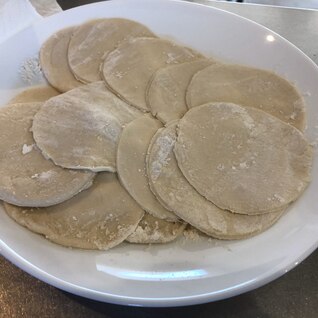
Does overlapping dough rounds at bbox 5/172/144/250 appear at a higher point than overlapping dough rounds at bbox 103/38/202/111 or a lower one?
lower

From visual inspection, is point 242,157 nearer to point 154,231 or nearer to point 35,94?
point 154,231

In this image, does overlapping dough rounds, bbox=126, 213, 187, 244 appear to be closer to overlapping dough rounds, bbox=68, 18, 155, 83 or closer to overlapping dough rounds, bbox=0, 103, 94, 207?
overlapping dough rounds, bbox=0, 103, 94, 207

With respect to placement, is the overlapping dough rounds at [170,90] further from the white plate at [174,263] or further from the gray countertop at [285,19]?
the gray countertop at [285,19]

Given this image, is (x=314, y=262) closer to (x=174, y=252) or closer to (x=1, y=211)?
(x=174, y=252)

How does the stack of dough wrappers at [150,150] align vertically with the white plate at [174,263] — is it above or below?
above

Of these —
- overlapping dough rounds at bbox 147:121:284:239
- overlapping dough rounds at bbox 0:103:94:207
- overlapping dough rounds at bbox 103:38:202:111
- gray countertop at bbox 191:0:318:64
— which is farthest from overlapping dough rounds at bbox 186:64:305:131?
gray countertop at bbox 191:0:318:64

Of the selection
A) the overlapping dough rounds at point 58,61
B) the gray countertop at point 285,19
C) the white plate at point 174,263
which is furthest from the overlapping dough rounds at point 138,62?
the gray countertop at point 285,19
